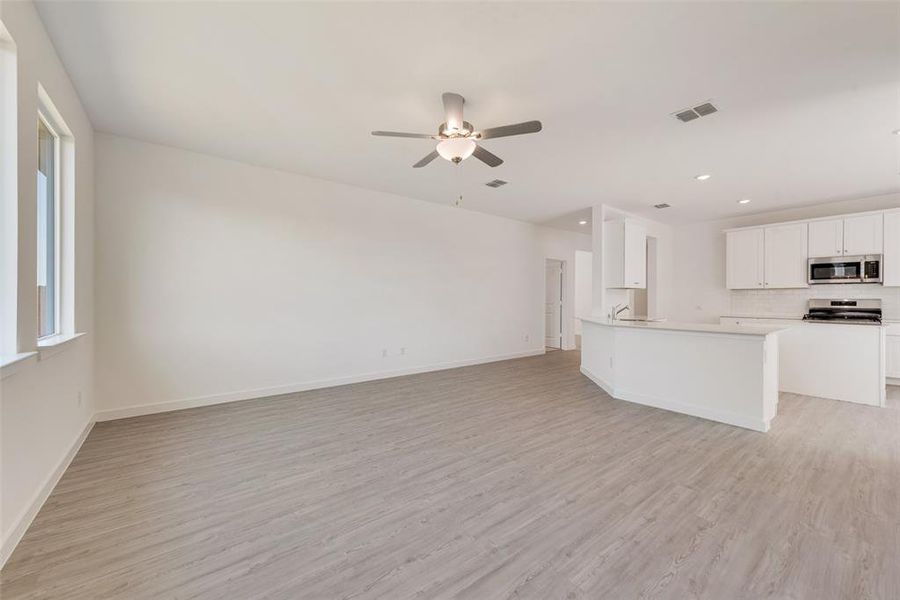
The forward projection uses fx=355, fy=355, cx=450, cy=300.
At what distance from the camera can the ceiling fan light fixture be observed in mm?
2721

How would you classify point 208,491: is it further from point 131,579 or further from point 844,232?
point 844,232

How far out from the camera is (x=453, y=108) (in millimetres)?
2637

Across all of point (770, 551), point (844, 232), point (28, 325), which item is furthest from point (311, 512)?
point (844, 232)

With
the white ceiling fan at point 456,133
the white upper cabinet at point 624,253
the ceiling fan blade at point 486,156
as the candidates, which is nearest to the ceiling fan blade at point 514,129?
the white ceiling fan at point 456,133

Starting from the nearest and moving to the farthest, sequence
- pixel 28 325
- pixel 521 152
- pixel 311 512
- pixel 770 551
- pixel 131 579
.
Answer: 1. pixel 131 579
2. pixel 770 551
3. pixel 28 325
4. pixel 311 512
5. pixel 521 152

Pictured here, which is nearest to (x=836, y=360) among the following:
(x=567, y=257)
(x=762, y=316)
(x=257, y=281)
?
(x=762, y=316)

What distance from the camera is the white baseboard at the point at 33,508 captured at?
5.65 feet

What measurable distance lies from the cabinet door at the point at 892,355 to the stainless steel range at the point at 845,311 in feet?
1.08

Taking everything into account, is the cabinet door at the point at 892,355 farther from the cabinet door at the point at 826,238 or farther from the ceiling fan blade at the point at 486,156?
the ceiling fan blade at the point at 486,156

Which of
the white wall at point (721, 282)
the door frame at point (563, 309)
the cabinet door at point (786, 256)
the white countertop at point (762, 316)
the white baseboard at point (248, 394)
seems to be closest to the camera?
the white baseboard at point (248, 394)

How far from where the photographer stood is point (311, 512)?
6.94 feet

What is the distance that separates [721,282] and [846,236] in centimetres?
176

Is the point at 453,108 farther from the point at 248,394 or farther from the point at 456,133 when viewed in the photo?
the point at 248,394

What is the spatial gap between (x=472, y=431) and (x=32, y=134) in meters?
3.63
